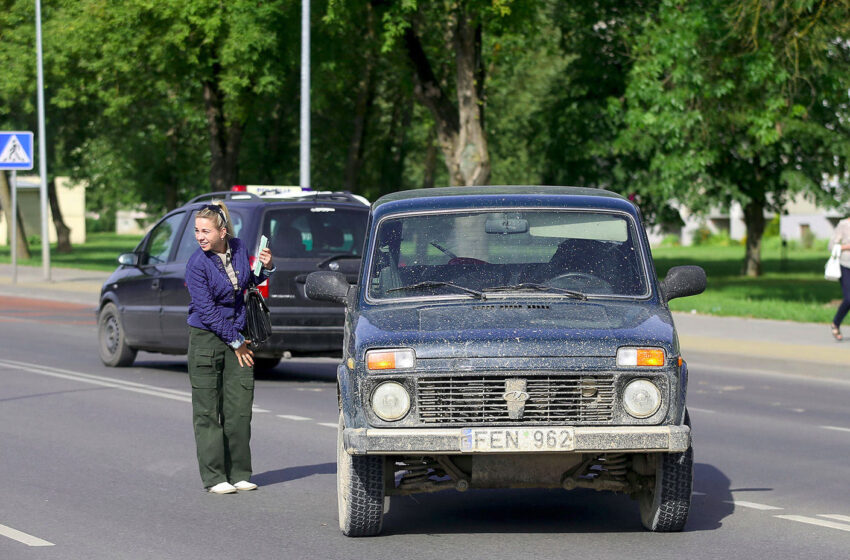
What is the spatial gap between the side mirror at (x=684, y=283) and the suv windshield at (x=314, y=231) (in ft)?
22.0

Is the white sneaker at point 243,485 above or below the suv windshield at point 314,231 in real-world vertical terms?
below

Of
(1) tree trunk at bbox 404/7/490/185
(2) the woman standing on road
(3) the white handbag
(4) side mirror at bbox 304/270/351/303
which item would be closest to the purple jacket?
(2) the woman standing on road

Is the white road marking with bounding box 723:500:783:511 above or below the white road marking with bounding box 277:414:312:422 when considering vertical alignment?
above

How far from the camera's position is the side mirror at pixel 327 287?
8070 mm

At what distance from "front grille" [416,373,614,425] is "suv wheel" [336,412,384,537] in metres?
0.41

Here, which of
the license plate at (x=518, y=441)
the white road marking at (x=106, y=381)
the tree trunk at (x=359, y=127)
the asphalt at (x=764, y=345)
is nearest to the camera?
the license plate at (x=518, y=441)

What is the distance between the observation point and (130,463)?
32.0ft

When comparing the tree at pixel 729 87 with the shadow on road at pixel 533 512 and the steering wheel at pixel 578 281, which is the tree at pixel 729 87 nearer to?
the shadow on road at pixel 533 512

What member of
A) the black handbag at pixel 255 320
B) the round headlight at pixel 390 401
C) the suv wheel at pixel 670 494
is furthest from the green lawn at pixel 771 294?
the round headlight at pixel 390 401

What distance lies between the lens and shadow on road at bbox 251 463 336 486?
918 centimetres

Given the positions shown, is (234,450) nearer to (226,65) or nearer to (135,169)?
(226,65)

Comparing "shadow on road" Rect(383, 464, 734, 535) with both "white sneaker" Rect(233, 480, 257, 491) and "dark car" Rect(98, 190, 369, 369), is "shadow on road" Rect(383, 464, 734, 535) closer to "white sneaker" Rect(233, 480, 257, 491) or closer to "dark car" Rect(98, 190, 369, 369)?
"white sneaker" Rect(233, 480, 257, 491)

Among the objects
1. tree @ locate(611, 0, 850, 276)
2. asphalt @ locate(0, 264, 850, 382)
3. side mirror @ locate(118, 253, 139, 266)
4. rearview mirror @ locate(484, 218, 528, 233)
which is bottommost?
asphalt @ locate(0, 264, 850, 382)

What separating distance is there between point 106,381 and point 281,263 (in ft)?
7.69
